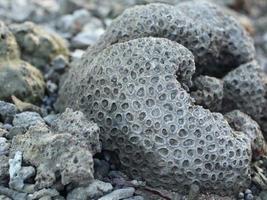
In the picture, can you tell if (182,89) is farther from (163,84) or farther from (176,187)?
(176,187)

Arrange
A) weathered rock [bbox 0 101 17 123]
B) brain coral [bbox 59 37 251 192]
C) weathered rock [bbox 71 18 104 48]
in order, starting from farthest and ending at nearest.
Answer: weathered rock [bbox 71 18 104 48], weathered rock [bbox 0 101 17 123], brain coral [bbox 59 37 251 192]

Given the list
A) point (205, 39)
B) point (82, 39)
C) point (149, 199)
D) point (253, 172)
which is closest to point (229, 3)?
point (82, 39)

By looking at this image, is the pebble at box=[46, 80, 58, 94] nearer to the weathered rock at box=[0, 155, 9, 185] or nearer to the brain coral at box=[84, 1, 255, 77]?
the brain coral at box=[84, 1, 255, 77]

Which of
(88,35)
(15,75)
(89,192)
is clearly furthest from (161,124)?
(88,35)

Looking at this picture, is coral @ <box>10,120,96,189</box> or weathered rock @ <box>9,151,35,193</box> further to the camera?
weathered rock @ <box>9,151,35,193</box>

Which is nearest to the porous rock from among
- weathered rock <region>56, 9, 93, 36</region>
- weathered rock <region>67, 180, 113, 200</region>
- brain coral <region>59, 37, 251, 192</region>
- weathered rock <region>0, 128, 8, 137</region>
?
brain coral <region>59, 37, 251, 192</region>

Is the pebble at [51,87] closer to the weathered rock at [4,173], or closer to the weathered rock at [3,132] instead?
the weathered rock at [3,132]
